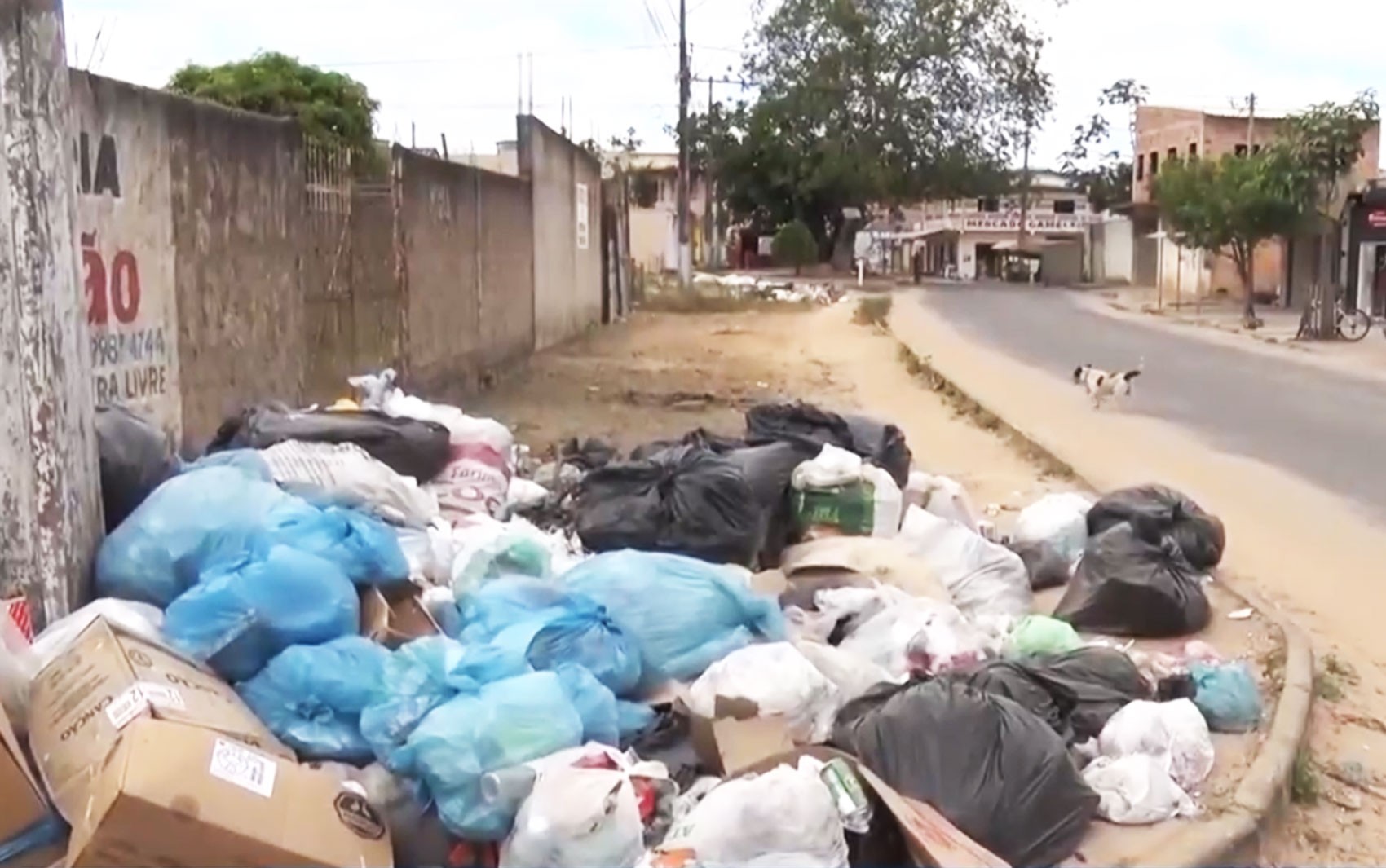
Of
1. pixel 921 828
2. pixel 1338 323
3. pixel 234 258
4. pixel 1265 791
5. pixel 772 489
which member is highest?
pixel 234 258

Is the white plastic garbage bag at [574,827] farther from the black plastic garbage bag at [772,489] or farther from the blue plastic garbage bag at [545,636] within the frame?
the black plastic garbage bag at [772,489]

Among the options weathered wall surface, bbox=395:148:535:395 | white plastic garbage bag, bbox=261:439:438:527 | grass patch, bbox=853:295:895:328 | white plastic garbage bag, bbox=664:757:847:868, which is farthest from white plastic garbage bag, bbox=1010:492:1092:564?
grass patch, bbox=853:295:895:328

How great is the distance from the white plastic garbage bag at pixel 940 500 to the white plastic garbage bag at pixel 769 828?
3566 millimetres

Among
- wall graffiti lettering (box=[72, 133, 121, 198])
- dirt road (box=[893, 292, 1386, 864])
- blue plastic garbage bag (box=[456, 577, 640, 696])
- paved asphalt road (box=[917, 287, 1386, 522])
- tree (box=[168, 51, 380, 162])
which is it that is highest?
tree (box=[168, 51, 380, 162])

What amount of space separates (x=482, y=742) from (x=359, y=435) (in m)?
3.02

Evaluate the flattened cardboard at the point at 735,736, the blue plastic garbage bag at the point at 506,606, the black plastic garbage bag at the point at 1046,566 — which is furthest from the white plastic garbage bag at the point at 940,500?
the flattened cardboard at the point at 735,736

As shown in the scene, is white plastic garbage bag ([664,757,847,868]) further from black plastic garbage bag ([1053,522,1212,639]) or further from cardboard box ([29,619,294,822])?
black plastic garbage bag ([1053,522,1212,639])

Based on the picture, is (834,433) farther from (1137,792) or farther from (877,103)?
(877,103)

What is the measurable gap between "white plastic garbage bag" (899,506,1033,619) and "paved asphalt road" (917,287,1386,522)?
3.85 metres

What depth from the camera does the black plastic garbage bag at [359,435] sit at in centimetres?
621

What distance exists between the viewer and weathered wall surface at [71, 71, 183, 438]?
5965mm

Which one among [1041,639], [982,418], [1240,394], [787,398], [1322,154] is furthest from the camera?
[1322,154]

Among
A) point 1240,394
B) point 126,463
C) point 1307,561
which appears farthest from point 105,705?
point 1240,394

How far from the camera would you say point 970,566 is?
620 cm
